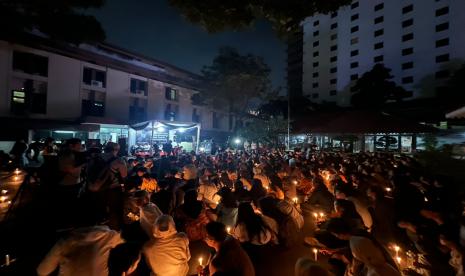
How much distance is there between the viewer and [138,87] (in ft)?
86.0

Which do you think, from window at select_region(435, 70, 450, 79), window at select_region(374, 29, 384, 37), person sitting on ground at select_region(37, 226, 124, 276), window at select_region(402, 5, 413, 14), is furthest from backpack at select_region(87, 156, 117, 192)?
window at select_region(374, 29, 384, 37)

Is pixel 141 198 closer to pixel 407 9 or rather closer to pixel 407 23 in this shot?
pixel 407 23

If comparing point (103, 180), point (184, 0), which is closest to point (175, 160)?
point (103, 180)

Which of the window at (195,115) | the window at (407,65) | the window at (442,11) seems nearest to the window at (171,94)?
the window at (195,115)

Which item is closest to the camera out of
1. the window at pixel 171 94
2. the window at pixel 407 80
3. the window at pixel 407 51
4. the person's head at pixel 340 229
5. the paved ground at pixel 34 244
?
the person's head at pixel 340 229

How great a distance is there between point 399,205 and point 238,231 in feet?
10.5

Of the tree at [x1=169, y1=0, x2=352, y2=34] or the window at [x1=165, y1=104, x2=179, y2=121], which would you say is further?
the window at [x1=165, y1=104, x2=179, y2=121]

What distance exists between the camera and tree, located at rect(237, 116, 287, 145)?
2180cm

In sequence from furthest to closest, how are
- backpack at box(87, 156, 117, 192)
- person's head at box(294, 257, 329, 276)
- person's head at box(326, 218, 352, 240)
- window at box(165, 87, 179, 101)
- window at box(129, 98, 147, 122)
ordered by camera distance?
window at box(165, 87, 179, 101) < window at box(129, 98, 147, 122) < backpack at box(87, 156, 117, 192) < person's head at box(326, 218, 352, 240) < person's head at box(294, 257, 329, 276)

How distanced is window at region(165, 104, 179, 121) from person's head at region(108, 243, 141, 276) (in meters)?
26.6

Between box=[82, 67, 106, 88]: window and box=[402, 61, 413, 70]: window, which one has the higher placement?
box=[402, 61, 413, 70]: window

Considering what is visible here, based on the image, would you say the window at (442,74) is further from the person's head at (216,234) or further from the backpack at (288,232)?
the person's head at (216,234)

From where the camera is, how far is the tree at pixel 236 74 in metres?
29.3

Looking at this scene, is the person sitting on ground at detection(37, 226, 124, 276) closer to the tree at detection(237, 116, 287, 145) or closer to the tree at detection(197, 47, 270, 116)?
the tree at detection(237, 116, 287, 145)
